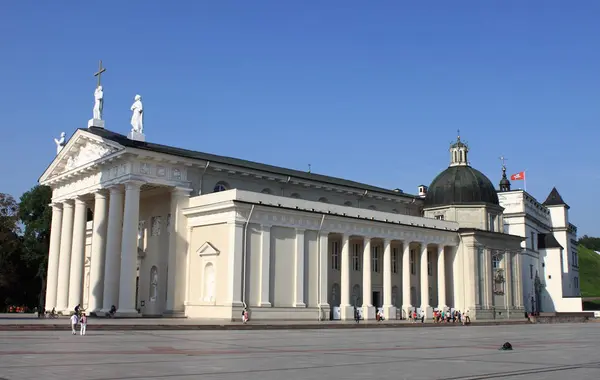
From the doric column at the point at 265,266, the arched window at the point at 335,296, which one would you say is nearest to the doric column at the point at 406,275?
the arched window at the point at 335,296

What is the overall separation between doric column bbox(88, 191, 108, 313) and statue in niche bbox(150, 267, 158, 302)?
343cm

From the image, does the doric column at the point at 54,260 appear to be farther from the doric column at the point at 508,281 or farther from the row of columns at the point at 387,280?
the doric column at the point at 508,281

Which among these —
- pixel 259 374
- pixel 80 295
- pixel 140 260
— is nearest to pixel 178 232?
pixel 140 260

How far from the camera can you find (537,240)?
273 feet

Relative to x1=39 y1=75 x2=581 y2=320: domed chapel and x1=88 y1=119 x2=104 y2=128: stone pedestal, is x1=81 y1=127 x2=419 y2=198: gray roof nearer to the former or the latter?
x1=39 y1=75 x2=581 y2=320: domed chapel

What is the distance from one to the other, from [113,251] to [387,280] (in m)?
21.2

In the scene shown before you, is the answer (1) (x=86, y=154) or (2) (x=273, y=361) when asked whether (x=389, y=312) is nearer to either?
(1) (x=86, y=154)

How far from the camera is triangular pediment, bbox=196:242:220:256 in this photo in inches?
1716

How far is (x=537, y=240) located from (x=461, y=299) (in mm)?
28767

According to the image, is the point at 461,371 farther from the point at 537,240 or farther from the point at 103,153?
the point at 537,240

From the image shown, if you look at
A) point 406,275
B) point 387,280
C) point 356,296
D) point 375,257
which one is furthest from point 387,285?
point 375,257

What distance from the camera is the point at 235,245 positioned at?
42.3 m

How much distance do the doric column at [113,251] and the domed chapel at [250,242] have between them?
Answer: 0.08 m

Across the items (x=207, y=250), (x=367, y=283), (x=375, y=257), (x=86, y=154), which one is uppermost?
(x=86, y=154)
